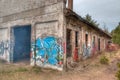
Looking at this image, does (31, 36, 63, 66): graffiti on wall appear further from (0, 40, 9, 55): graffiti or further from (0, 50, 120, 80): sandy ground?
(0, 40, 9, 55): graffiti

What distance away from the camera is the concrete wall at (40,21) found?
1367 cm

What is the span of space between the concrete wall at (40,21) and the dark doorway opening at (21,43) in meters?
0.47

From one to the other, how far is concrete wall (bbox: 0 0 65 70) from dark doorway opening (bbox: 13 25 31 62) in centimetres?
47

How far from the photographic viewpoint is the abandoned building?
45.0ft

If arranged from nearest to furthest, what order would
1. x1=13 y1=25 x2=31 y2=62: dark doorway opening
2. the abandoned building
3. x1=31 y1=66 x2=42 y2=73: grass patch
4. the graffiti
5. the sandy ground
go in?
the sandy ground < x1=31 y1=66 x2=42 y2=73: grass patch < the abandoned building < x1=13 y1=25 x2=31 y2=62: dark doorway opening < the graffiti

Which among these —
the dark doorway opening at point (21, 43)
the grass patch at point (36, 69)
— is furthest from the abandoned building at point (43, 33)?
the grass patch at point (36, 69)

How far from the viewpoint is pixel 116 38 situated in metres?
38.2

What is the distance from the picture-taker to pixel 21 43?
19.0m

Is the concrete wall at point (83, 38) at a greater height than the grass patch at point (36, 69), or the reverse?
the concrete wall at point (83, 38)

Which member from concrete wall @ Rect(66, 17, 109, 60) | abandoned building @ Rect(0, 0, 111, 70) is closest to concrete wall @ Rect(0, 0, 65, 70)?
abandoned building @ Rect(0, 0, 111, 70)

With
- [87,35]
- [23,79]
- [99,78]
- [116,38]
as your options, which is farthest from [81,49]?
[116,38]

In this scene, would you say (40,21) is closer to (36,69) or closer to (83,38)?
(36,69)

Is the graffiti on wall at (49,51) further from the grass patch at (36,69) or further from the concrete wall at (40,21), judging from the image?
the grass patch at (36,69)

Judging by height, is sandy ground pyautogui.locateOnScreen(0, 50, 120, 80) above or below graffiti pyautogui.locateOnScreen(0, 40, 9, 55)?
below
